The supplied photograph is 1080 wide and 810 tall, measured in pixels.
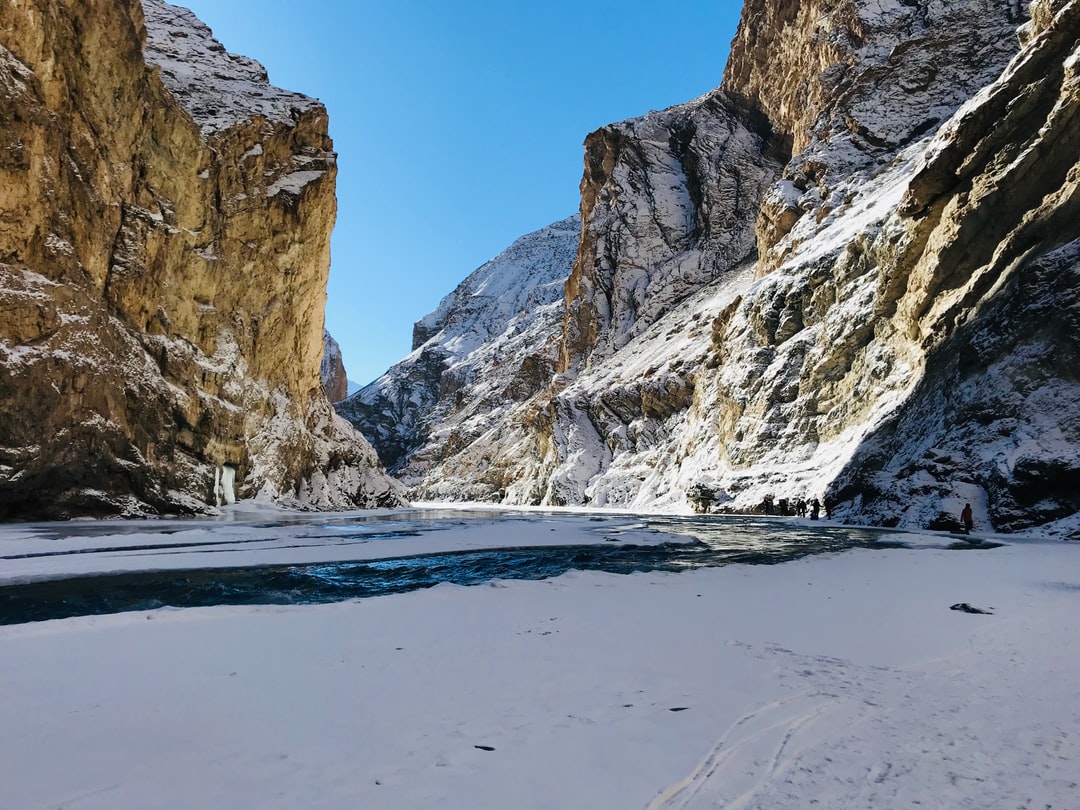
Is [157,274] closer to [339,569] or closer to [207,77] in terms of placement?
[207,77]

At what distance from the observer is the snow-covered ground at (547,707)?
9.28 feet

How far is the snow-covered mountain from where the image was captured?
2041cm

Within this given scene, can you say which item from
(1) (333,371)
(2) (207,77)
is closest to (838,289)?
(2) (207,77)

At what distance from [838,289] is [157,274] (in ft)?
128

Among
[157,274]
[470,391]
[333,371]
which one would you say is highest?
[333,371]

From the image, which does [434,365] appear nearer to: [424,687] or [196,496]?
[196,496]

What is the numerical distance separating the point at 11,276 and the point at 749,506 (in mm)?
35294

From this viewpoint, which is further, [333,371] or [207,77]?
[333,371]

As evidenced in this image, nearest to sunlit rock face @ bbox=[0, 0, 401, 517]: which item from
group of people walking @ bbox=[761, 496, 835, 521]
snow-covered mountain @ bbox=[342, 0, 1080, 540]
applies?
snow-covered mountain @ bbox=[342, 0, 1080, 540]

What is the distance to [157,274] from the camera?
32.8m

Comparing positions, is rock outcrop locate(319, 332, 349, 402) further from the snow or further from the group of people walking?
the group of people walking

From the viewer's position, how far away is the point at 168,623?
20.5 feet

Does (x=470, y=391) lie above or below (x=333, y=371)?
below

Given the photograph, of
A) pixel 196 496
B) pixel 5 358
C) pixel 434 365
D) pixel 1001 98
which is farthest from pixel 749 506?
pixel 434 365
